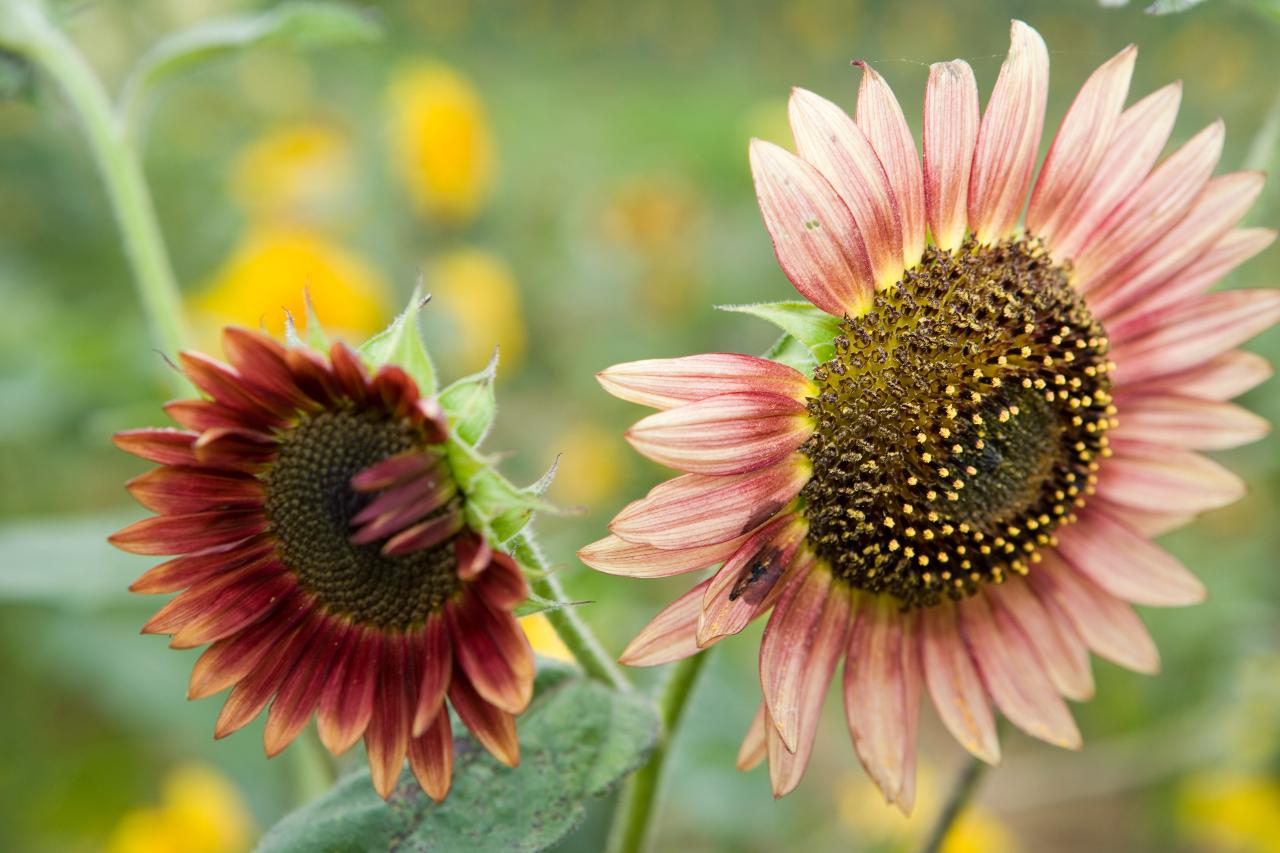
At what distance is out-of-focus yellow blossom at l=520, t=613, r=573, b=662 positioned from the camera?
4.50 feet

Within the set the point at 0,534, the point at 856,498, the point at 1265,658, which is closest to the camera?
the point at 856,498

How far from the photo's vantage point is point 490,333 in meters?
2.50

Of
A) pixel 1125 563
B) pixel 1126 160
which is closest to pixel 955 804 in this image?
pixel 1125 563

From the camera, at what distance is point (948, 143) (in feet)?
3.33

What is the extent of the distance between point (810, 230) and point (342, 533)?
18.3 inches

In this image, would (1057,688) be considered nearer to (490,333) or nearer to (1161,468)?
(1161,468)

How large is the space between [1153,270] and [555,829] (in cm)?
75

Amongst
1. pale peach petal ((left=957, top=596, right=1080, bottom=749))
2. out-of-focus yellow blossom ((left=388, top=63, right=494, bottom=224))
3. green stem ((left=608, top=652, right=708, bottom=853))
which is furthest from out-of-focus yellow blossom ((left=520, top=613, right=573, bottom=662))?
out-of-focus yellow blossom ((left=388, top=63, right=494, bottom=224))

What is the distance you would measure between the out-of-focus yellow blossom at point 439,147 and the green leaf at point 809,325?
1919mm

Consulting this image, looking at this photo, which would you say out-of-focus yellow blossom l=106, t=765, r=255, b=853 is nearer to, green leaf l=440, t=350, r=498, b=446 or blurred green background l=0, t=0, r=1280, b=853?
blurred green background l=0, t=0, r=1280, b=853

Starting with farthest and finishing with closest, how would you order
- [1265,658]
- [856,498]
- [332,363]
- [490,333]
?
[490,333], [1265,658], [856,498], [332,363]

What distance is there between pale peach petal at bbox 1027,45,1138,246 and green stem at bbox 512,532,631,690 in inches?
22.5

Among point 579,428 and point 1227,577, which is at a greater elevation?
point 579,428

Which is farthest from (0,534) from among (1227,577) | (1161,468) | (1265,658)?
(1227,577)
